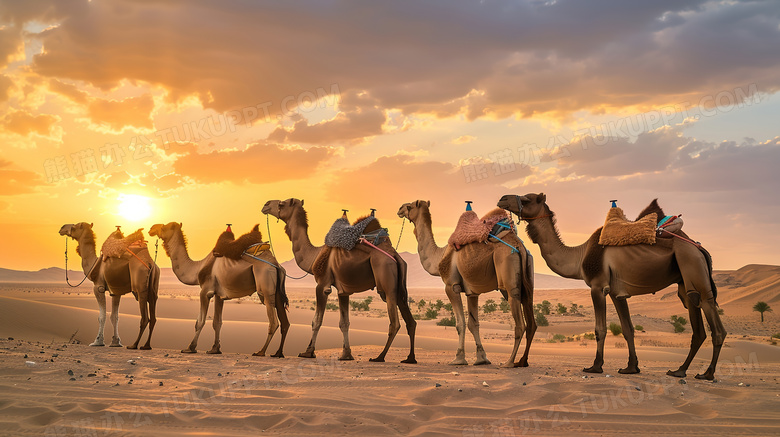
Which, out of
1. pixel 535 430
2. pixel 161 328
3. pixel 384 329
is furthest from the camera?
pixel 384 329

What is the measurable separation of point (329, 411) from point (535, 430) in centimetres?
258

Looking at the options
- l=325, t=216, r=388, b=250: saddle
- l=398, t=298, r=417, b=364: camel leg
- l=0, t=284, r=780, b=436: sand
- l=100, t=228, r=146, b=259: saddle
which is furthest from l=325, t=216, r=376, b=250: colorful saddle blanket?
l=100, t=228, r=146, b=259: saddle

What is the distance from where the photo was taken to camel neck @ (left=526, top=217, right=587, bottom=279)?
12391 mm

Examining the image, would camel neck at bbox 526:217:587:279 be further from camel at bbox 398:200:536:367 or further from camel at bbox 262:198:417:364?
camel at bbox 262:198:417:364

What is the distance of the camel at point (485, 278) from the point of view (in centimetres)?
1209

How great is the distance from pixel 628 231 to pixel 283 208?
836 centimetres

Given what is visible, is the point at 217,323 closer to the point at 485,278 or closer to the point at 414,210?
the point at 414,210

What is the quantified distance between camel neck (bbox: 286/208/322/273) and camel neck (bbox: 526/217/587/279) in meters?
5.30

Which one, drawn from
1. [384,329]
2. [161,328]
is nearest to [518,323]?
[161,328]

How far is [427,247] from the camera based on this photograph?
1404 cm

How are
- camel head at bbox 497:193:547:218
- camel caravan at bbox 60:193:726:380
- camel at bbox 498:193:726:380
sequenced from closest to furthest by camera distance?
1. camel at bbox 498:193:726:380
2. camel caravan at bbox 60:193:726:380
3. camel head at bbox 497:193:547:218

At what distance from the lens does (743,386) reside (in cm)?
1065

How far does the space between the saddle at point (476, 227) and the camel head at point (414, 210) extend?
1084mm

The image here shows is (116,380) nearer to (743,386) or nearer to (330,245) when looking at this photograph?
(330,245)
